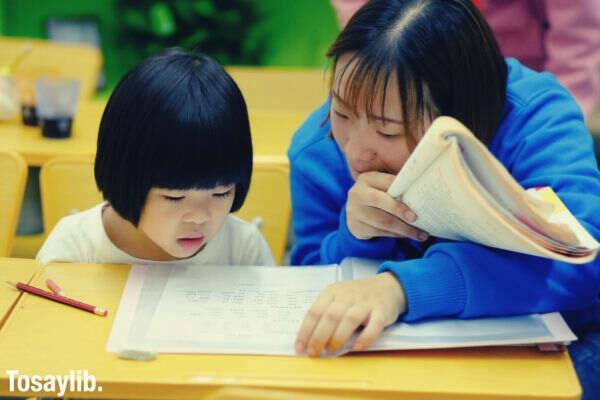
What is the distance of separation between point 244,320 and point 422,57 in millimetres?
420

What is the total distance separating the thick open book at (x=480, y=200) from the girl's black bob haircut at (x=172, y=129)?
0.30 metres

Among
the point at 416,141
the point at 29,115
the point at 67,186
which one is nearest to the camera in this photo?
the point at 416,141

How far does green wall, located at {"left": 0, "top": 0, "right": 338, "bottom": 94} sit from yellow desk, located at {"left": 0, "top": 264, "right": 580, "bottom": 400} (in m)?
3.71

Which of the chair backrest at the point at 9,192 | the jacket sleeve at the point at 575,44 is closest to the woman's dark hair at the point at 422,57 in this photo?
the chair backrest at the point at 9,192

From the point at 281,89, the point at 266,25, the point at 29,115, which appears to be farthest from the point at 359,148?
the point at 266,25

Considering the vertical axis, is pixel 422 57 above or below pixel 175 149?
above

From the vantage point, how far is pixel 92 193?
181cm

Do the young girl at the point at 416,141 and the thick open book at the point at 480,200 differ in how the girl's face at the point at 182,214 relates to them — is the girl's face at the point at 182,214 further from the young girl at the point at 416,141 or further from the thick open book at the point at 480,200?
the thick open book at the point at 480,200

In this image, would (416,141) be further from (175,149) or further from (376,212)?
(175,149)

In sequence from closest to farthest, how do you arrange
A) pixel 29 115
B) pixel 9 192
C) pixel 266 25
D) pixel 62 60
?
pixel 9 192, pixel 29 115, pixel 62 60, pixel 266 25

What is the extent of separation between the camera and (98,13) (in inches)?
185

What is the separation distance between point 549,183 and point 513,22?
1416 mm

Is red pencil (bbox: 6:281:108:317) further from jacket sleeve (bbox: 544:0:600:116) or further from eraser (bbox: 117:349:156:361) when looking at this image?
jacket sleeve (bbox: 544:0:600:116)

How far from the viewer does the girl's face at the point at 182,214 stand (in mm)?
1292
